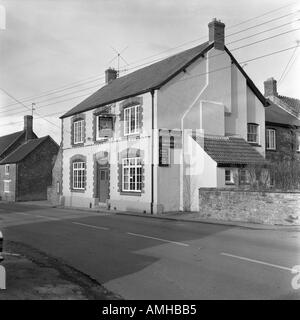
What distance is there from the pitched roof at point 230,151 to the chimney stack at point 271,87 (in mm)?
14874

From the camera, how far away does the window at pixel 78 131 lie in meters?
30.7

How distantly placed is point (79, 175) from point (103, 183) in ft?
11.2

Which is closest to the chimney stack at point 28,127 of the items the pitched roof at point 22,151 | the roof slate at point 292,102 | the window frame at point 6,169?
the pitched roof at point 22,151

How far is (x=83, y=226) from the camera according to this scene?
54.5ft

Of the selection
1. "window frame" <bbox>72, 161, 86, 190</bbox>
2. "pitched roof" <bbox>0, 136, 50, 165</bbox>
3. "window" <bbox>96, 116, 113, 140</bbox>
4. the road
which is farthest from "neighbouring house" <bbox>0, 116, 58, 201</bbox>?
the road

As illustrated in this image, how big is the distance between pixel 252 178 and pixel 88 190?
12518 millimetres

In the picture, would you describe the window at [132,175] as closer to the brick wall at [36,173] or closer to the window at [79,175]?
the window at [79,175]

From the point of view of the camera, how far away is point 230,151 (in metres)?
23.8

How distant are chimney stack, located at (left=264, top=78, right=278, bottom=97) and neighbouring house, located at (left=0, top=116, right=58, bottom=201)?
77.6 feet

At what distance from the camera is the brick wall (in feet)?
145

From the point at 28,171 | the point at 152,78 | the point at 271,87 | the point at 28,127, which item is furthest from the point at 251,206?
the point at 28,127

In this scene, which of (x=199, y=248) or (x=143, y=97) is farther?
(x=143, y=97)
